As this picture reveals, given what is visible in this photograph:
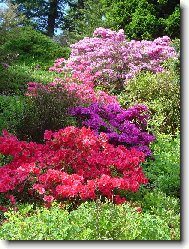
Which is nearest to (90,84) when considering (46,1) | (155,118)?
(155,118)

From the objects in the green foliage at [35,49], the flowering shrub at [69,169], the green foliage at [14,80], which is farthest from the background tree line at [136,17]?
the flowering shrub at [69,169]

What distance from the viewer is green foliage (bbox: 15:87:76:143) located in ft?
18.7

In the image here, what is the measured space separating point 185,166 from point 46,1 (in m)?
18.7

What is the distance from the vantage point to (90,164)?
4562 millimetres

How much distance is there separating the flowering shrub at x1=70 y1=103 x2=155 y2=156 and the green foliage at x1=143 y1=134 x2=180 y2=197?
0.20 metres

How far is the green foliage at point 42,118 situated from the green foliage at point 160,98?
1.56 metres

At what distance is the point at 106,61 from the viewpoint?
392 inches

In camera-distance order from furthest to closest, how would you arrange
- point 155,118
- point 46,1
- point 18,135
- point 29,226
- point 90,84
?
point 46,1, point 90,84, point 155,118, point 18,135, point 29,226

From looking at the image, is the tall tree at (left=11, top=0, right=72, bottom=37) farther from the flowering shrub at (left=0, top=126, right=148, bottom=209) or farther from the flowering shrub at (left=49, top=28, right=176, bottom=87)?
the flowering shrub at (left=0, top=126, right=148, bottom=209)

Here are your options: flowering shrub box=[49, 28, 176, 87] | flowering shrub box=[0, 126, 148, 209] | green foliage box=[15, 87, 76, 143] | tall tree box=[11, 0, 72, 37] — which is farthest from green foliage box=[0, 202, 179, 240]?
tall tree box=[11, 0, 72, 37]

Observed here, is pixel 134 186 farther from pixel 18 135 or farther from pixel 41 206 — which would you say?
pixel 18 135

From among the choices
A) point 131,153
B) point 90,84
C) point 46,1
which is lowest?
point 131,153

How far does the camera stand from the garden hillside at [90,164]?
351 centimetres

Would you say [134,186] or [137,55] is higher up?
[137,55]
